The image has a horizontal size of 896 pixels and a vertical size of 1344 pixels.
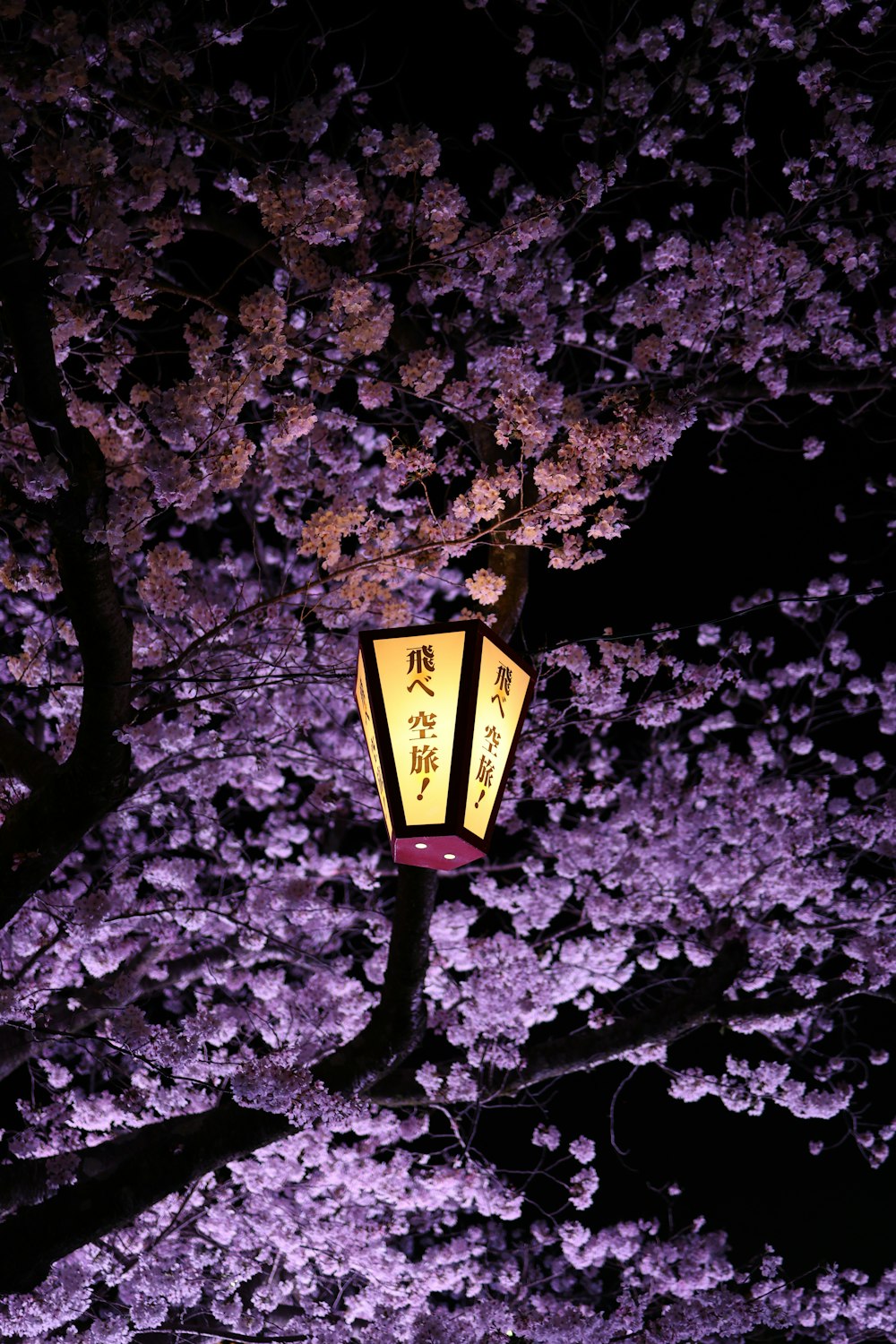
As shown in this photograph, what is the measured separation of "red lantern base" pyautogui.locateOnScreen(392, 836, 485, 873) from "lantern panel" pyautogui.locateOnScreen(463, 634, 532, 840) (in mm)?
83

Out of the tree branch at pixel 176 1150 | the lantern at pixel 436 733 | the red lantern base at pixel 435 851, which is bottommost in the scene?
the tree branch at pixel 176 1150

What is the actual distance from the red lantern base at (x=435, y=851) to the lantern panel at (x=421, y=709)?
0.09 metres

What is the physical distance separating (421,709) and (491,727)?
33 cm

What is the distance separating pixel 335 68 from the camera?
770 centimetres

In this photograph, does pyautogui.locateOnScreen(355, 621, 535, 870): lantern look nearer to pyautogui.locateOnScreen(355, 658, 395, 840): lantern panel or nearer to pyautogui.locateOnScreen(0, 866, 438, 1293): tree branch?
pyautogui.locateOnScreen(355, 658, 395, 840): lantern panel

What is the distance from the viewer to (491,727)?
15.7ft

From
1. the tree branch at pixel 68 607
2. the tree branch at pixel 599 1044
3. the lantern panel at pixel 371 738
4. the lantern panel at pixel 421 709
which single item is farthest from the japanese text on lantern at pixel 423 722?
the tree branch at pixel 599 1044

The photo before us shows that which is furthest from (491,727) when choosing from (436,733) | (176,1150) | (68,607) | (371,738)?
(176,1150)

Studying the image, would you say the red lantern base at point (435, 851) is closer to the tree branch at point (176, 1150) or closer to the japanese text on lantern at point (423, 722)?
the japanese text on lantern at point (423, 722)

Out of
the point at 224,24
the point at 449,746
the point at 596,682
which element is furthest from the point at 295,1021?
the point at 224,24

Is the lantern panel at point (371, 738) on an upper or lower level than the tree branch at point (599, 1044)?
upper

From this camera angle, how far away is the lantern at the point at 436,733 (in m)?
4.49

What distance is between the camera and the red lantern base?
4.48 meters

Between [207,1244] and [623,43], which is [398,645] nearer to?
[623,43]
